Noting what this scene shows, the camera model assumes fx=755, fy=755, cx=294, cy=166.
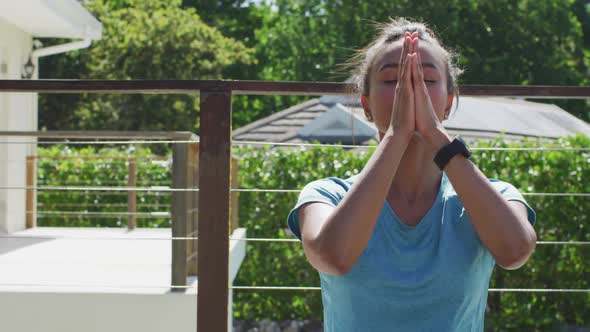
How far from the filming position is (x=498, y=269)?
7.24 metres

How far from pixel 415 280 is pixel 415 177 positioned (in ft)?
0.78

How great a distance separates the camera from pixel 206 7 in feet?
90.3

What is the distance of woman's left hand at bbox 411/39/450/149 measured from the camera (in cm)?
142

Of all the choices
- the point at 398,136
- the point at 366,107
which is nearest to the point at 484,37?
the point at 366,107

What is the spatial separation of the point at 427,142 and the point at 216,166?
1164 millimetres

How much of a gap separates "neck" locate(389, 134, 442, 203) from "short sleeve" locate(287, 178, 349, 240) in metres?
0.11

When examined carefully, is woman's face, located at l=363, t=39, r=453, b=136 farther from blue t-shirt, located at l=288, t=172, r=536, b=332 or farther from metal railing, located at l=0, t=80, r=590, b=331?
metal railing, located at l=0, t=80, r=590, b=331

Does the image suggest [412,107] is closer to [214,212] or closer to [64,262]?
[214,212]

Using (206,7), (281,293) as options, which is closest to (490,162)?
(281,293)

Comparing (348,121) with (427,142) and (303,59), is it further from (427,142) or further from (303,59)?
(303,59)

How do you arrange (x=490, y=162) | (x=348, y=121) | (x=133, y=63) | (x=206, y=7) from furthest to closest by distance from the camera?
(x=206, y=7), (x=133, y=63), (x=348, y=121), (x=490, y=162)

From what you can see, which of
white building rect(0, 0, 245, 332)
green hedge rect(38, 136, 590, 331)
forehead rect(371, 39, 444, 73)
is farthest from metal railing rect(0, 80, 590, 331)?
green hedge rect(38, 136, 590, 331)

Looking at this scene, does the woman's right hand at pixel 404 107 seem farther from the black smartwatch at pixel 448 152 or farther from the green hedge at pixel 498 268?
the green hedge at pixel 498 268

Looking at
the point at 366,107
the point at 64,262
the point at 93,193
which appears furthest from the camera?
the point at 93,193
